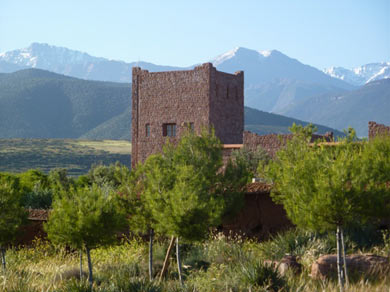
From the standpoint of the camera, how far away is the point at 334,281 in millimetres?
15133

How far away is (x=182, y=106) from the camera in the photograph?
44188 mm

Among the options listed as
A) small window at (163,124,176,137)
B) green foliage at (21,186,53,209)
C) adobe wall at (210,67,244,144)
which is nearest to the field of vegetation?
green foliage at (21,186,53,209)

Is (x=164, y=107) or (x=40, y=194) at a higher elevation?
(x=164, y=107)

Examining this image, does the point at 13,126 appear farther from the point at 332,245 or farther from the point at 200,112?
the point at 332,245

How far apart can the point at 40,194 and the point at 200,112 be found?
18425mm

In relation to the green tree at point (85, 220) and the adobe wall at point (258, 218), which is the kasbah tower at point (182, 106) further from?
the green tree at point (85, 220)

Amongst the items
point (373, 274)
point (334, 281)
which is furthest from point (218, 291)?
point (373, 274)

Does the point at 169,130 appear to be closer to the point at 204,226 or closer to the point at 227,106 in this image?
the point at 227,106

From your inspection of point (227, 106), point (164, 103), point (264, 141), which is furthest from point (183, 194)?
point (227, 106)

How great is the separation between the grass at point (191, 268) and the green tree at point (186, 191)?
1.15m

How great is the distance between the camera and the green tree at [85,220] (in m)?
14.9

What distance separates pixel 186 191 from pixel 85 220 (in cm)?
270

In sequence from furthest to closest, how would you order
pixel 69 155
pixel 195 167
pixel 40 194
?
pixel 69 155 < pixel 40 194 < pixel 195 167

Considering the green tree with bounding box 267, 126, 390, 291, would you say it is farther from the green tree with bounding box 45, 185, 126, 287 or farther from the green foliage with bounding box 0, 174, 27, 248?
the green foliage with bounding box 0, 174, 27, 248
